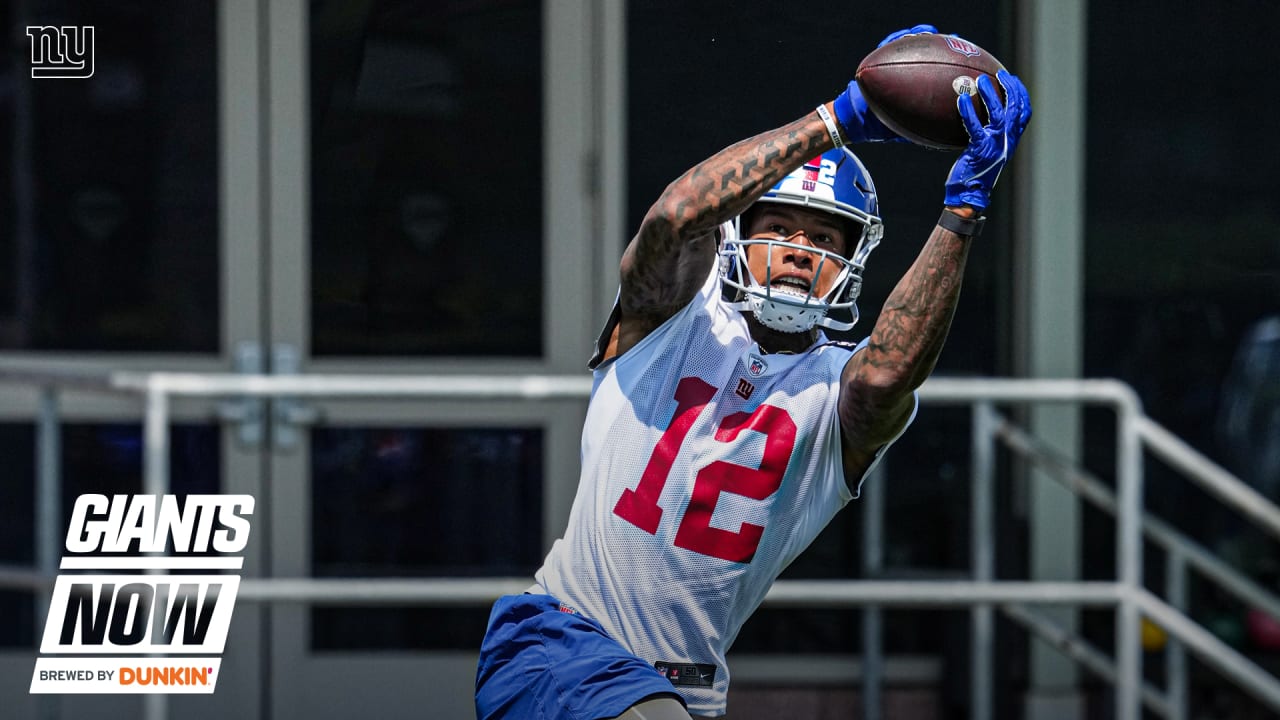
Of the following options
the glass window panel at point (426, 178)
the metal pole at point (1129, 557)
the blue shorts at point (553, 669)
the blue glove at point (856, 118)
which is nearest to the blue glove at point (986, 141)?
the blue glove at point (856, 118)

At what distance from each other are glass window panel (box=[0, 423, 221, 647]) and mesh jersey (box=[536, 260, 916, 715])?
96.9 inches

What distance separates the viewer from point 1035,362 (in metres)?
5.25

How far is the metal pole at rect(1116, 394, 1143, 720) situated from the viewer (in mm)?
4328

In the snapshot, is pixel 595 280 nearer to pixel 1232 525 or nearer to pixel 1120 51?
pixel 1120 51

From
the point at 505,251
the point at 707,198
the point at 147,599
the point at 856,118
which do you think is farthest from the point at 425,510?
the point at 856,118

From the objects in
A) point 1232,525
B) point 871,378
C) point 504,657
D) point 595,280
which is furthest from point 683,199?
point 1232,525

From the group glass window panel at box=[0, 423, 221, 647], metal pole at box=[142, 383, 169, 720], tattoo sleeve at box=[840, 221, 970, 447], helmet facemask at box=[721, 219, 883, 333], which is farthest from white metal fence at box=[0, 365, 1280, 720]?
tattoo sleeve at box=[840, 221, 970, 447]

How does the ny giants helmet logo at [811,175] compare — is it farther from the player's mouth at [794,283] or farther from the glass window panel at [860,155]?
the glass window panel at [860,155]

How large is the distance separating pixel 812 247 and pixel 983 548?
5.80 feet

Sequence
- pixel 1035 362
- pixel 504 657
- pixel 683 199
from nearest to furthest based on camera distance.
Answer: pixel 683 199
pixel 504 657
pixel 1035 362

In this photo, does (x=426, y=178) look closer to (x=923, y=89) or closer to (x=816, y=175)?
(x=816, y=175)

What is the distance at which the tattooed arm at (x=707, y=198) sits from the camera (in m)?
2.86

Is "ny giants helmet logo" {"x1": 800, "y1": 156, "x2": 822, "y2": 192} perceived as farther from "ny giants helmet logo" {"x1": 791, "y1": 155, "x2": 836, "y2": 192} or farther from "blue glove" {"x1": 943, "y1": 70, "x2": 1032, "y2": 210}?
"blue glove" {"x1": 943, "y1": 70, "x2": 1032, "y2": 210}

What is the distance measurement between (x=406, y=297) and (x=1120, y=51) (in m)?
2.46
